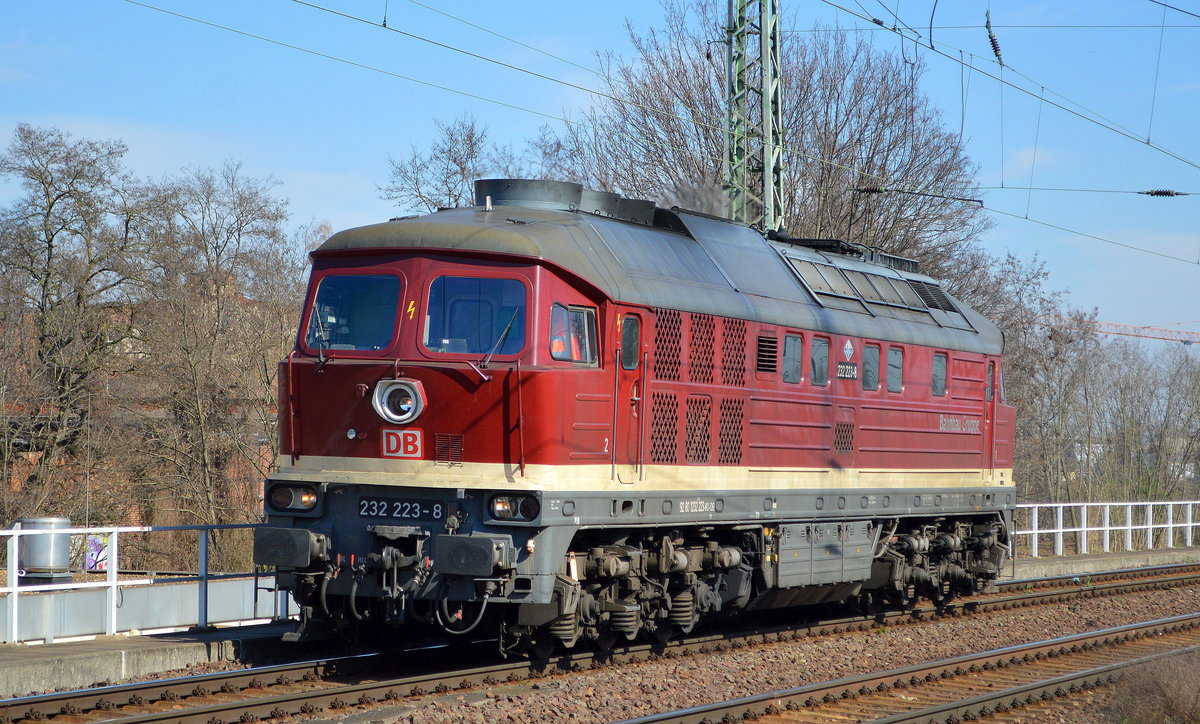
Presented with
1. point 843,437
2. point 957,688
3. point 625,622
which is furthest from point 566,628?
point 843,437

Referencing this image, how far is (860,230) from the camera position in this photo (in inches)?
1200

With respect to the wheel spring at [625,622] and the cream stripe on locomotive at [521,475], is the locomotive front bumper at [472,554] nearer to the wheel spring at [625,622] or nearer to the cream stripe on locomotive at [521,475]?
the cream stripe on locomotive at [521,475]

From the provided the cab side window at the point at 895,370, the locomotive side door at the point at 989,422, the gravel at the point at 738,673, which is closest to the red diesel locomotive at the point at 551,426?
the gravel at the point at 738,673

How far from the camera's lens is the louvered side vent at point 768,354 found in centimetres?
1208

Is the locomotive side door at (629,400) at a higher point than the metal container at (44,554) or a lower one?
higher

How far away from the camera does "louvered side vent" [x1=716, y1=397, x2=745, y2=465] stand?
11508 mm

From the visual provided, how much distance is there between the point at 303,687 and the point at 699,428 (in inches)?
168

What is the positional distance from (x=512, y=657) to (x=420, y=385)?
122 inches

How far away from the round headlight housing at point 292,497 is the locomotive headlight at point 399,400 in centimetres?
99

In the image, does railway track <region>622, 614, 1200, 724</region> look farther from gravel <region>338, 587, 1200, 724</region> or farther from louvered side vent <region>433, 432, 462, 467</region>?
louvered side vent <region>433, 432, 462, 467</region>

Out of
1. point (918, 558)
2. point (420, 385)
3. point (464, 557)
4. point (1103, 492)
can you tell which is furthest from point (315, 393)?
point (1103, 492)

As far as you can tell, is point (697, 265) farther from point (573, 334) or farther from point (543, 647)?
point (543, 647)

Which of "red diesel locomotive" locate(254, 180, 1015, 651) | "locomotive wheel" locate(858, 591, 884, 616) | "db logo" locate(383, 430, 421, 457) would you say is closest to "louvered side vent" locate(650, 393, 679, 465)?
"red diesel locomotive" locate(254, 180, 1015, 651)

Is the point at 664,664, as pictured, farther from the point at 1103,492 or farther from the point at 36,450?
the point at 1103,492
